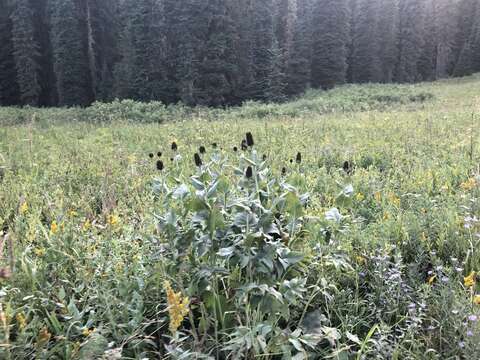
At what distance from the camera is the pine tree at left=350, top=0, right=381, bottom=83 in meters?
39.7

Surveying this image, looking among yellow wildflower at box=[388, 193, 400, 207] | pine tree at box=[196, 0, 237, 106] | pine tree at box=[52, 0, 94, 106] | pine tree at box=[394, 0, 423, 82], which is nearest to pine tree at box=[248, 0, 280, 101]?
pine tree at box=[196, 0, 237, 106]

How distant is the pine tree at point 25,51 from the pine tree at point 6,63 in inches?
57.4

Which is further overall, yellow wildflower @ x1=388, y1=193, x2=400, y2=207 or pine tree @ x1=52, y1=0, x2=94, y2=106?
pine tree @ x1=52, y1=0, x2=94, y2=106

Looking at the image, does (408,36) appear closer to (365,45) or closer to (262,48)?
(365,45)

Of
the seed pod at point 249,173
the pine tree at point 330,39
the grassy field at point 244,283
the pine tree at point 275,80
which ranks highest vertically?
the pine tree at point 330,39

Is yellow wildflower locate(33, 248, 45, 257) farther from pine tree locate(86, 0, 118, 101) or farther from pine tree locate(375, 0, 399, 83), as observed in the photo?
pine tree locate(375, 0, 399, 83)

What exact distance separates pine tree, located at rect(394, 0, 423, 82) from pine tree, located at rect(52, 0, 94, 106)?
3149 centimetres

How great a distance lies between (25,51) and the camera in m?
30.5

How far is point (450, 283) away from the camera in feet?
6.73

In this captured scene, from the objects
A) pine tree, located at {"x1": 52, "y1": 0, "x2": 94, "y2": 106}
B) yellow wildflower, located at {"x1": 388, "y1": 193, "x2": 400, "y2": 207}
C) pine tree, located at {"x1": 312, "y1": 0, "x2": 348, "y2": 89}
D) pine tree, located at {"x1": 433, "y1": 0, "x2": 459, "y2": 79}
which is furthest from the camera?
pine tree, located at {"x1": 433, "y1": 0, "x2": 459, "y2": 79}

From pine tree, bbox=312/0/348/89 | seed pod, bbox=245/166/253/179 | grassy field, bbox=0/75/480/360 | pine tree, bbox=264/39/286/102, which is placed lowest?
grassy field, bbox=0/75/480/360

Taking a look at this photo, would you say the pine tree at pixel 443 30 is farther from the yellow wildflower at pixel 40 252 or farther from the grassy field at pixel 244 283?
the yellow wildflower at pixel 40 252

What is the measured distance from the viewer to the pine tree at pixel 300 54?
Answer: 33531 mm

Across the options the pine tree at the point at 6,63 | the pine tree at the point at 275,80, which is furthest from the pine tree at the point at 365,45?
the pine tree at the point at 6,63
